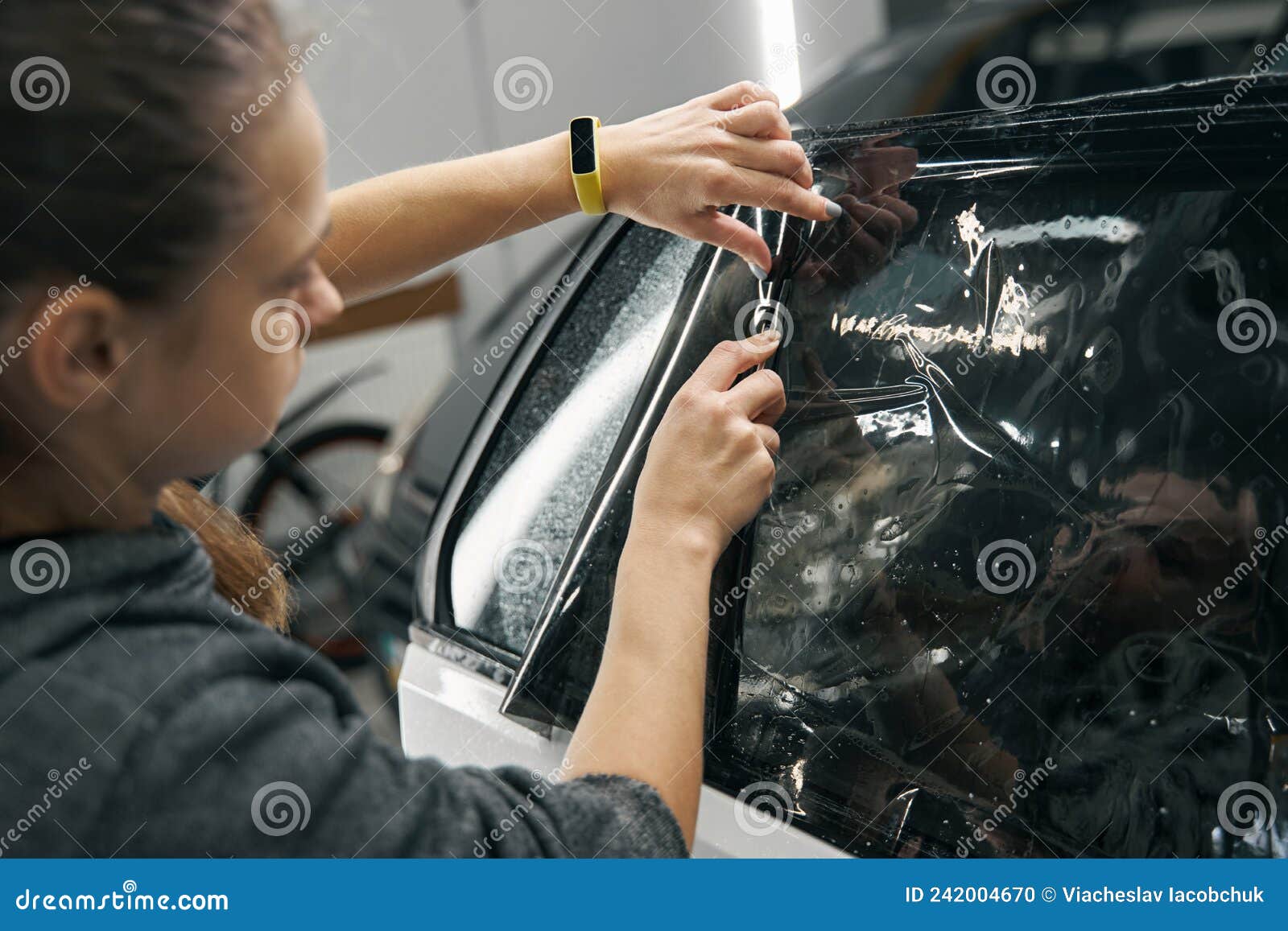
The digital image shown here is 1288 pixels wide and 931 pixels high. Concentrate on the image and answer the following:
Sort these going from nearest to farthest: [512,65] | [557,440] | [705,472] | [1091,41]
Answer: [705,472], [557,440], [1091,41], [512,65]

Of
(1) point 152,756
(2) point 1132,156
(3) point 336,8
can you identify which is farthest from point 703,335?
(3) point 336,8

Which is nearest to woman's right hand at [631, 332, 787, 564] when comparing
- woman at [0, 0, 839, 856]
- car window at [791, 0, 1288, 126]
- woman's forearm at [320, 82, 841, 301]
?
woman at [0, 0, 839, 856]

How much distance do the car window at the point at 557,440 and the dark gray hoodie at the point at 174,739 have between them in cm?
59

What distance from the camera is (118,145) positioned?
56 cm

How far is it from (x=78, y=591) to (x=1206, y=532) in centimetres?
74

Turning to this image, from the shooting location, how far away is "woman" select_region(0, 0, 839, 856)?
22.0 inches

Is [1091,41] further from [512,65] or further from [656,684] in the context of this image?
[656,684]

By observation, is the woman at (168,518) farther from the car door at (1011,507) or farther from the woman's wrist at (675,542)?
the car door at (1011,507)

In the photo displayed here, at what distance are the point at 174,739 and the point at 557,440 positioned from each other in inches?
30.3

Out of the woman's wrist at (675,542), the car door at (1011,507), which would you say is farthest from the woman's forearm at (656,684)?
the car door at (1011,507)

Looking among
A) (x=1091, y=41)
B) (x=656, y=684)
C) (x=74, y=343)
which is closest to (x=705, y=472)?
(x=656, y=684)

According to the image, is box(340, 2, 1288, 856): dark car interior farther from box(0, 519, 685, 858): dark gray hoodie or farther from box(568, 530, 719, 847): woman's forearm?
box(0, 519, 685, 858): dark gray hoodie

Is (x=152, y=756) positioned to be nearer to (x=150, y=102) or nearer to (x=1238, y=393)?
(x=150, y=102)

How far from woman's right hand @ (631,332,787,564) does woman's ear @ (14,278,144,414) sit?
37 centimetres
